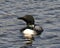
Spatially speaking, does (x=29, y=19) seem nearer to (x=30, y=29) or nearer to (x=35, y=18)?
(x=30, y=29)

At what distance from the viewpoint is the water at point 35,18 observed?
14852mm

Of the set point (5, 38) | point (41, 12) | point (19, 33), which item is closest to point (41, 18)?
point (41, 12)

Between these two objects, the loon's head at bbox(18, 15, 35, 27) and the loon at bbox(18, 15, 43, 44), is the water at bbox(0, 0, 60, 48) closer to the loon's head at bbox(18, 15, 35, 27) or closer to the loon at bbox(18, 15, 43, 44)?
the loon at bbox(18, 15, 43, 44)

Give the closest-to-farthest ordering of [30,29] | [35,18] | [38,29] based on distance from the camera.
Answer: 1. [30,29]
2. [38,29]
3. [35,18]

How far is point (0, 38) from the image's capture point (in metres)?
15.5

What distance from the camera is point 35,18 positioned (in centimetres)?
1888

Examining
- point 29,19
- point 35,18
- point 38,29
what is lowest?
point 35,18

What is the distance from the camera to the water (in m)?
14.9

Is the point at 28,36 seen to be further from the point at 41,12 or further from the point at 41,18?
the point at 41,12

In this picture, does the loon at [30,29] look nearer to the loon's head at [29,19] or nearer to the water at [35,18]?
the loon's head at [29,19]

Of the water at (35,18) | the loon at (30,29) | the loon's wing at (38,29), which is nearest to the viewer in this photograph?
the water at (35,18)

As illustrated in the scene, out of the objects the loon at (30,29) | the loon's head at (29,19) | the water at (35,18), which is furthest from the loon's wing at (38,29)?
the loon's head at (29,19)

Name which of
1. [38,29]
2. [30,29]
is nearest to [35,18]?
[38,29]

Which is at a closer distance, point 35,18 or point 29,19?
point 29,19
